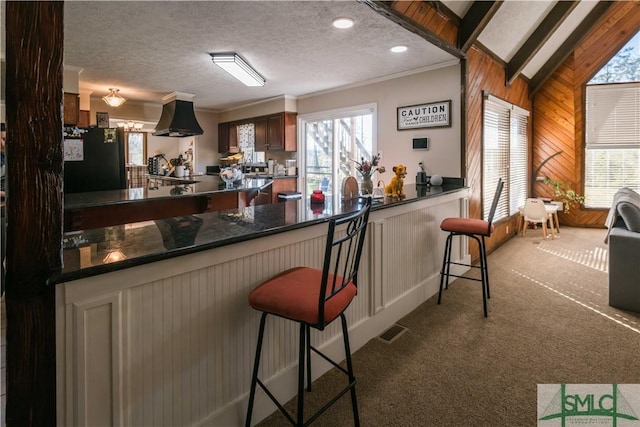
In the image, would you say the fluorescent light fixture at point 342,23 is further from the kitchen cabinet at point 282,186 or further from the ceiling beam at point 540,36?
the kitchen cabinet at point 282,186

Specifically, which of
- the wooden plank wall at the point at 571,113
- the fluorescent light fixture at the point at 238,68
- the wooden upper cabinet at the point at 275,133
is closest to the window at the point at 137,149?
the wooden upper cabinet at the point at 275,133

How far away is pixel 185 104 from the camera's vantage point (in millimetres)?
5879

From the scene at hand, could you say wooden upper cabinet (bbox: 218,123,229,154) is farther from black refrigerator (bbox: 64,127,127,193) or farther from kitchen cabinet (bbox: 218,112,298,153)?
black refrigerator (bbox: 64,127,127,193)

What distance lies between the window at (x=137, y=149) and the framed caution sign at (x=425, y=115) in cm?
711

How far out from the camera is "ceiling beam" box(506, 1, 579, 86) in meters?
4.25

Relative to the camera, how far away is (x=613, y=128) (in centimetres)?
614

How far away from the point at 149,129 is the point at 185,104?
363cm

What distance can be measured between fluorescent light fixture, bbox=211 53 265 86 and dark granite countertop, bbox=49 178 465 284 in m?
2.22

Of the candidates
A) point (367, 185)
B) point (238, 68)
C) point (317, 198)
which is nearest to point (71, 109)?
point (238, 68)

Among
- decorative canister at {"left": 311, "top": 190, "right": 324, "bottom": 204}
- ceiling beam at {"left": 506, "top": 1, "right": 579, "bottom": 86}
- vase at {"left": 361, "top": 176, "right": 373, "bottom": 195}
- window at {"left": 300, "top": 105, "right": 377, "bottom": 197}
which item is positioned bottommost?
decorative canister at {"left": 311, "top": 190, "right": 324, "bottom": 204}

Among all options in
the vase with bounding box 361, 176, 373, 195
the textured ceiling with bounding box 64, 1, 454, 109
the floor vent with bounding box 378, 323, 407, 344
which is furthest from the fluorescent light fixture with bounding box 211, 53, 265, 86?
the floor vent with bounding box 378, 323, 407, 344

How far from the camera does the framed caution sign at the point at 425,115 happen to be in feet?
13.2

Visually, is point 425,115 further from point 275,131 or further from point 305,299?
point 305,299

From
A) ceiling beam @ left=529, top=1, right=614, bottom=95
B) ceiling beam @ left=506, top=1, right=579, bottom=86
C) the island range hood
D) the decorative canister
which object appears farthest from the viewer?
the island range hood
